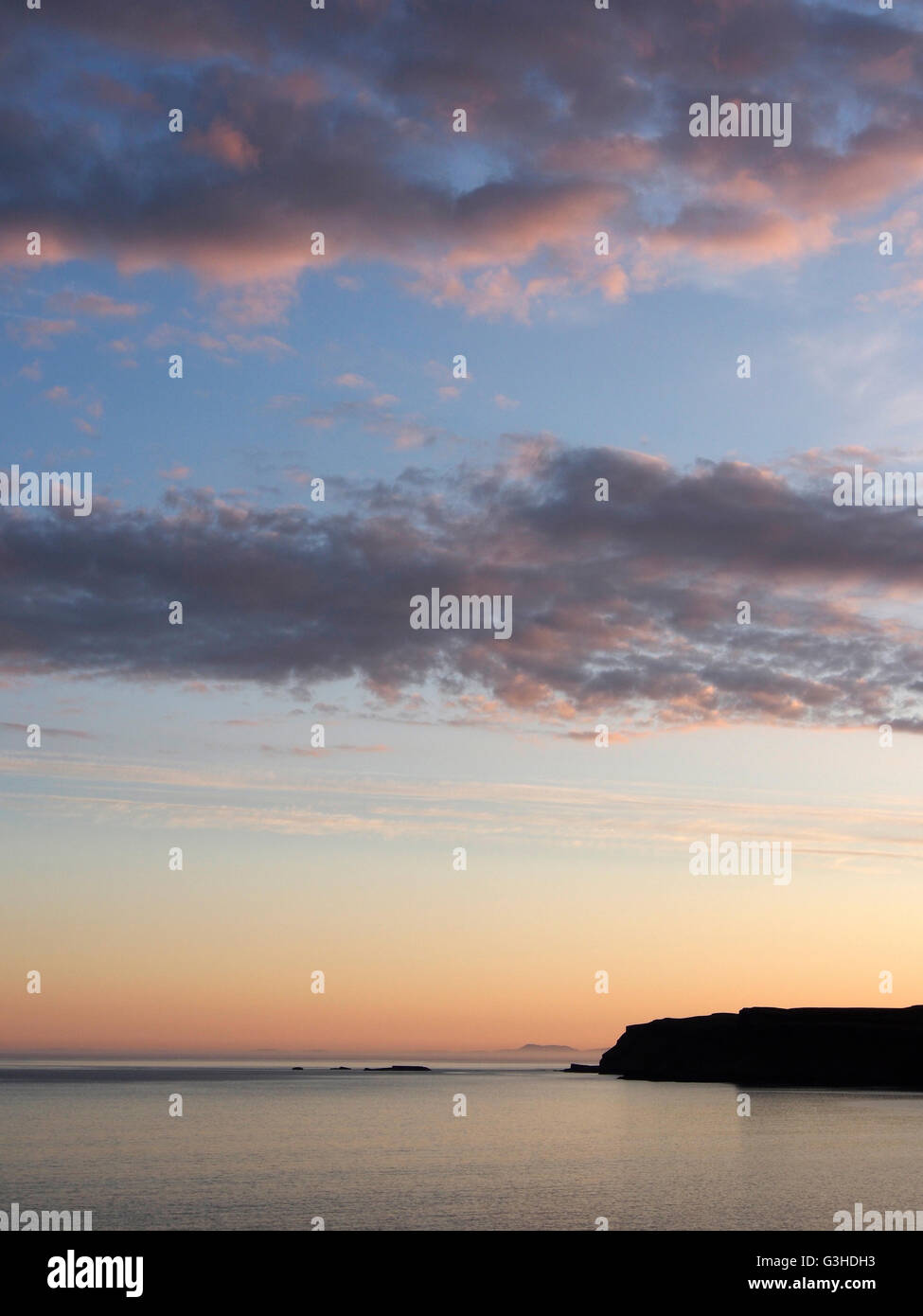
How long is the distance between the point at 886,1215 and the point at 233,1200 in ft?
131

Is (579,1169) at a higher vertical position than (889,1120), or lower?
higher

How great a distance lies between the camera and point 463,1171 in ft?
313

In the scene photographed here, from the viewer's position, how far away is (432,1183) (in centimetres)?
8588

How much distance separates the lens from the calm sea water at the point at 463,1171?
70.4 m

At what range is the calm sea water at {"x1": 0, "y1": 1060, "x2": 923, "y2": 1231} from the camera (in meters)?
70.4

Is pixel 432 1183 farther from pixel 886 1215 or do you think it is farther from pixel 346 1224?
pixel 886 1215

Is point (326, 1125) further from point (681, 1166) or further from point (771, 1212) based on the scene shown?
point (771, 1212)
